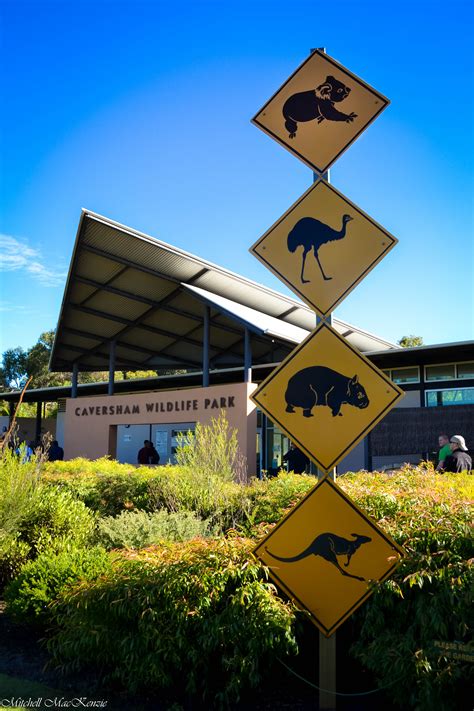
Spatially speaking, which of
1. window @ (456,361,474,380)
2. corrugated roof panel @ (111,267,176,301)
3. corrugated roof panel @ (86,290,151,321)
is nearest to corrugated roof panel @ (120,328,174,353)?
corrugated roof panel @ (86,290,151,321)

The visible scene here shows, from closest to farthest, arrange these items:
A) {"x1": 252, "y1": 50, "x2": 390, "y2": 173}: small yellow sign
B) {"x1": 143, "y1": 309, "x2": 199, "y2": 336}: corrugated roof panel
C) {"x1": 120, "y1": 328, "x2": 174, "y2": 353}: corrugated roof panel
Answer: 1. {"x1": 252, "y1": 50, "x2": 390, "y2": 173}: small yellow sign
2. {"x1": 143, "y1": 309, "x2": 199, "y2": 336}: corrugated roof panel
3. {"x1": 120, "y1": 328, "x2": 174, "y2": 353}: corrugated roof panel

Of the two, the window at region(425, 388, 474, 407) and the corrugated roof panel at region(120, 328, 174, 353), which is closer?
the window at region(425, 388, 474, 407)

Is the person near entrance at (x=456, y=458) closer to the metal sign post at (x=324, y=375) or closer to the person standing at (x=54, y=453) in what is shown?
the metal sign post at (x=324, y=375)

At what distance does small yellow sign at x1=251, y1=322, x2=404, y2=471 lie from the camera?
3.75 m

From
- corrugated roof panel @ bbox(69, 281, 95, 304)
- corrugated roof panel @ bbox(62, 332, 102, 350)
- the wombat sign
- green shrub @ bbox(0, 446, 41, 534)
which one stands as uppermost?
corrugated roof panel @ bbox(69, 281, 95, 304)

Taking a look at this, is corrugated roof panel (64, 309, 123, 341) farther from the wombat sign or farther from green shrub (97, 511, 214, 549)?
the wombat sign

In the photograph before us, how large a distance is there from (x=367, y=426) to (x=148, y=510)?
5712 millimetres

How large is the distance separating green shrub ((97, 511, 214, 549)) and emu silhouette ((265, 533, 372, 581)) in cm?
238

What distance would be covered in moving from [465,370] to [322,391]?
59.1 feet

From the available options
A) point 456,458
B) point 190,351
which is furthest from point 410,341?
point 456,458

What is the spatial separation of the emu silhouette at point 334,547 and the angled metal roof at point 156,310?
14.0 metres

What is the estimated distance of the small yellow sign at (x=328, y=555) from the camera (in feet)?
12.0

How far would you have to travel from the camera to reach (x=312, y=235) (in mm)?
4121

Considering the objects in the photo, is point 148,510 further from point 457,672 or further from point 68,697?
point 457,672
